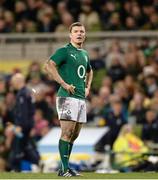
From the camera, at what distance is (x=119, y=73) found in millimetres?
25453

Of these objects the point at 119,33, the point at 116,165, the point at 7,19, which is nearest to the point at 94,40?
the point at 119,33

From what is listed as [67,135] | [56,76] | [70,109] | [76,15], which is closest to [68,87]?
[56,76]

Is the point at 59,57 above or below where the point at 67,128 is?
above

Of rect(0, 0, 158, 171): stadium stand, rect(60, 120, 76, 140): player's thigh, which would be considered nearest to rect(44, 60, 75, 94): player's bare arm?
rect(60, 120, 76, 140): player's thigh

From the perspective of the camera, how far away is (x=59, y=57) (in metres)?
16.5

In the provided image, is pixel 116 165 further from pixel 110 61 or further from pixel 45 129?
pixel 110 61

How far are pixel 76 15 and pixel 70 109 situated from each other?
12.6 m

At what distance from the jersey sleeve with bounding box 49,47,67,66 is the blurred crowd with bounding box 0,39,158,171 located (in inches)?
209

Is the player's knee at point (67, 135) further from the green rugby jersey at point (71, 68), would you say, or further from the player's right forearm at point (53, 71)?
the player's right forearm at point (53, 71)

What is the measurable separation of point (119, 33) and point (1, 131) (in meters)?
3.88

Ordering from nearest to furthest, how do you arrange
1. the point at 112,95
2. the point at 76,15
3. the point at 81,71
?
the point at 81,71 → the point at 112,95 → the point at 76,15

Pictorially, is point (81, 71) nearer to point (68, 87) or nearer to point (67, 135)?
point (68, 87)

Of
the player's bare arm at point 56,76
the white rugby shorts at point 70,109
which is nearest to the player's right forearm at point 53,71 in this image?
the player's bare arm at point 56,76

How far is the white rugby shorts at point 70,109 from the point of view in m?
16.5
